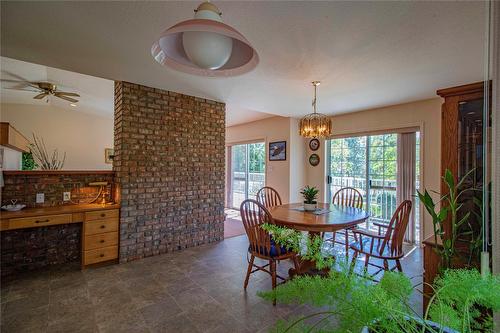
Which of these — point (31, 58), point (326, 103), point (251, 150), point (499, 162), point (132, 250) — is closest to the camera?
point (499, 162)

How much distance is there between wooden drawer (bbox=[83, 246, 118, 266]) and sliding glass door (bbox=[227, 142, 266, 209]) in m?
3.72

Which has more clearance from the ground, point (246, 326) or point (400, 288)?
point (400, 288)

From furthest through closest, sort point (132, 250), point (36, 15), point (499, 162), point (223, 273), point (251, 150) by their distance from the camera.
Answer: point (251, 150)
point (132, 250)
point (223, 273)
point (36, 15)
point (499, 162)

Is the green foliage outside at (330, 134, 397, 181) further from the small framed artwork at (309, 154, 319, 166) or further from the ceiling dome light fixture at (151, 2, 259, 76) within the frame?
the ceiling dome light fixture at (151, 2, 259, 76)

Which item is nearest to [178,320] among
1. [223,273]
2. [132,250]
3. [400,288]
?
[223,273]

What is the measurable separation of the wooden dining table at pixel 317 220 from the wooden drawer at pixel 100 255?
217cm

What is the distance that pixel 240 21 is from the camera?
69.5 inches

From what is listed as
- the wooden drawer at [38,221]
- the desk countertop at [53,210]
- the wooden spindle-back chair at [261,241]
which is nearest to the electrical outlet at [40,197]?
the desk countertop at [53,210]

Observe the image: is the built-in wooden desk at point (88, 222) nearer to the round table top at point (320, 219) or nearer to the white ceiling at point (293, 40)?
the white ceiling at point (293, 40)

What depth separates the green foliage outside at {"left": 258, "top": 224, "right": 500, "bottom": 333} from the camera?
0.54 meters

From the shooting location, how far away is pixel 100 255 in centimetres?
297

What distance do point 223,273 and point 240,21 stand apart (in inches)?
104

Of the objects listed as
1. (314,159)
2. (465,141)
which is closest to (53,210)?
(465,141)

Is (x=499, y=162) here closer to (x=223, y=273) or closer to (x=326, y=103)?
(x=223, y=273)
